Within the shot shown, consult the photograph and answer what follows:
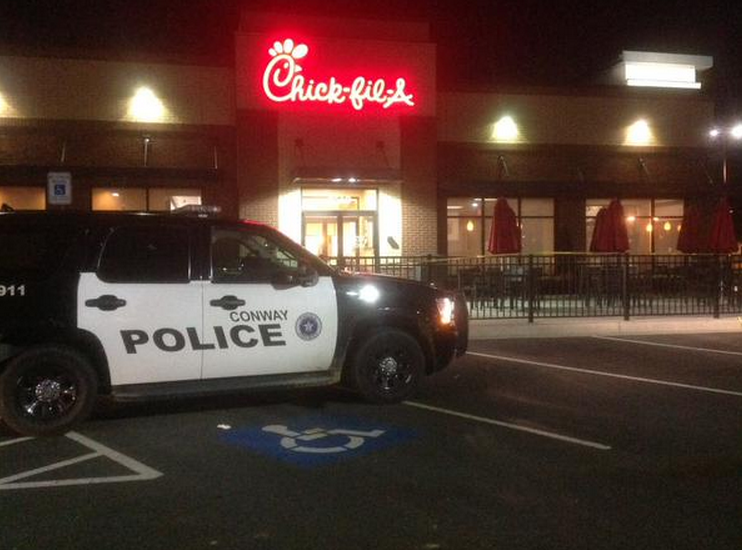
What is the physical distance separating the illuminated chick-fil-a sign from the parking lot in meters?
12.8

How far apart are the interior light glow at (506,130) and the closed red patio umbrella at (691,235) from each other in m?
5.19

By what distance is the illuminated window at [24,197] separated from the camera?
20188mm

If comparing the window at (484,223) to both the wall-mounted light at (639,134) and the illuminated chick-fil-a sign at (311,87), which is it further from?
the illuminated chick-fil-a sign at (311,87)

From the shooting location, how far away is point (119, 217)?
7.77 meters

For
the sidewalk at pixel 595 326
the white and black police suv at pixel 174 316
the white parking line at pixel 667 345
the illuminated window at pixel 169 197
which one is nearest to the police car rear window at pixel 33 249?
the white and black police suv at pixel 174 316

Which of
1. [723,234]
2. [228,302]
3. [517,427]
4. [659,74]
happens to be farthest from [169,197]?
[659,74]

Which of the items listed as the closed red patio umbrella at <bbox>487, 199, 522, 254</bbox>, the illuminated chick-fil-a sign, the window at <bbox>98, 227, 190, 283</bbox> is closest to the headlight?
the window at <bbox>98, 227, 190, 283</bbox>

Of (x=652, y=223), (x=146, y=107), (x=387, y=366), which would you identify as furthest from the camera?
(x=652, y=223)

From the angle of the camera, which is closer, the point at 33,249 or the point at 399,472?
the point at 399,472

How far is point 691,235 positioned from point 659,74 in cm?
891

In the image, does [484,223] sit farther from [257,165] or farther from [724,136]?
[724,136]

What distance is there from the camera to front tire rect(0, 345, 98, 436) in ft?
23.7

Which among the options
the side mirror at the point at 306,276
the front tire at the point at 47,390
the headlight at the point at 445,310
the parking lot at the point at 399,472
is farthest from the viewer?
the headlight at the point at 445,310

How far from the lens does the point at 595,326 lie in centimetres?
1513
